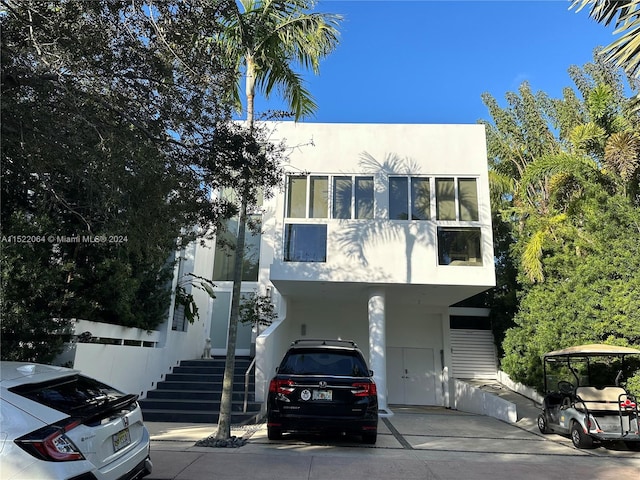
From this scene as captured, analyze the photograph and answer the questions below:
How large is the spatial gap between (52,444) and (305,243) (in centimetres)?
905

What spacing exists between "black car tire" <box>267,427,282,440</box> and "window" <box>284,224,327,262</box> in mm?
5483

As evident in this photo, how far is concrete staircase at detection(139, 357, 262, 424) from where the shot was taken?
348 inches

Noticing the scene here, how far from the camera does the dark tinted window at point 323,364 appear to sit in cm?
655

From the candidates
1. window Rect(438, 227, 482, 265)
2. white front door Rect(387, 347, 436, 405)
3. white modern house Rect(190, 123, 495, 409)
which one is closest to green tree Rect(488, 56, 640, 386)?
white modern house Rect(190, 123, 495, 409)

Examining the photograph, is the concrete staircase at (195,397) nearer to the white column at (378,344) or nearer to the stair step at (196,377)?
the stair step at (196,377)

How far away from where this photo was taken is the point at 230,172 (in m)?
6.83

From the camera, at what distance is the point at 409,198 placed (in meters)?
12.0

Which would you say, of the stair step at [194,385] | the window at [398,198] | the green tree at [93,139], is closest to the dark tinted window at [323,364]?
the green tree at [93,139]

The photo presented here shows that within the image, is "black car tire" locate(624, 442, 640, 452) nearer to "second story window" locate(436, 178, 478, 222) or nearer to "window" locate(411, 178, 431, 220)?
"second story window" locate(436, 178, 478, 222)

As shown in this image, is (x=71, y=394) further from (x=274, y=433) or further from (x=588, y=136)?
(x=588, y=136)

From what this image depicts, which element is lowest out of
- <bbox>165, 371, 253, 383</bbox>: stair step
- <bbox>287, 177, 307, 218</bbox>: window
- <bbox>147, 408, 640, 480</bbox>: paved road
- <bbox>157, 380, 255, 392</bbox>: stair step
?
<bbox>147, 408, 640, 480</bbox>: paved road

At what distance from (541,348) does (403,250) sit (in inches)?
203

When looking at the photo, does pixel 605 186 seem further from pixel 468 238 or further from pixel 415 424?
pixel 415 424

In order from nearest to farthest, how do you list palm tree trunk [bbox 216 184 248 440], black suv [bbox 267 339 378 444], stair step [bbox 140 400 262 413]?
black suv [bbox 267 339 378 444] < palm tree trunk [bbox 216 184 248 440] < stair step [bbox 140 400 262 413]
